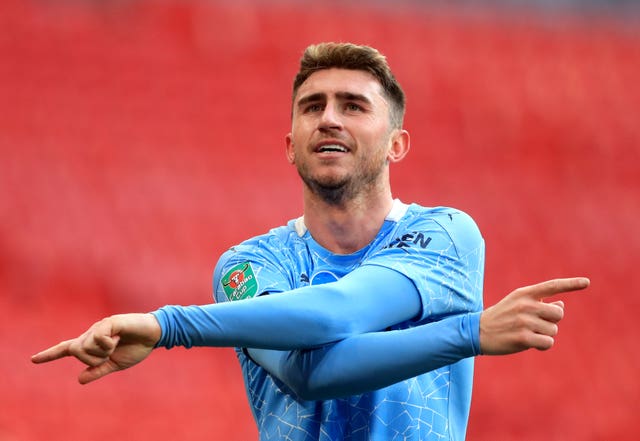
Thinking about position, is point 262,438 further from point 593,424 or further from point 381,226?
point 593,424

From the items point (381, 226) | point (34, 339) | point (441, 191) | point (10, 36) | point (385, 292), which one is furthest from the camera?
point (441, 191)

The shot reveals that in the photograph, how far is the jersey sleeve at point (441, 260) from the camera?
242 centimetres

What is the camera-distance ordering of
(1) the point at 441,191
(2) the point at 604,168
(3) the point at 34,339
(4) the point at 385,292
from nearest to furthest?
1. (4) the point at 385,292
2. (3) the point at 34,339
3. (1) the point at 441,191
4. (2) the point at 604,168

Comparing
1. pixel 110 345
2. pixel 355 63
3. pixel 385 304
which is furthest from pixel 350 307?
pixel 355 63

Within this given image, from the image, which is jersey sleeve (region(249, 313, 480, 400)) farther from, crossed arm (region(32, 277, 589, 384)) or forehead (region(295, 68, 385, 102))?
forehead (region(295, 68, 385, 102))

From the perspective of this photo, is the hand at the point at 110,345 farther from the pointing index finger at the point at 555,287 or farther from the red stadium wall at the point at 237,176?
the red stadium wall at the point at 237,176

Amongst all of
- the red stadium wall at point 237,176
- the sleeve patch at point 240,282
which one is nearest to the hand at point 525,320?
the sleeve patch at point 240,282

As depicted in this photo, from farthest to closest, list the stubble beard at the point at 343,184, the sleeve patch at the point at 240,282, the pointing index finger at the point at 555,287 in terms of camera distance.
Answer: the stubble beard at the point at 343,184, the sleeve patch at the point at 240,282, the pointing index finger at the point at 555,287

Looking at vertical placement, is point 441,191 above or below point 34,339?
above

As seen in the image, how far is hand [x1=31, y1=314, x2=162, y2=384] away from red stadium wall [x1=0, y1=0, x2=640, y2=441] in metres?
3.77

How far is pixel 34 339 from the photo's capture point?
252 inches

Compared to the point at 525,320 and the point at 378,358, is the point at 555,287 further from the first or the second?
the point at 378,358

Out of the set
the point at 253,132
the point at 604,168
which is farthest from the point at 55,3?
the point at 604,168

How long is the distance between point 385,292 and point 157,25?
6.95 m
